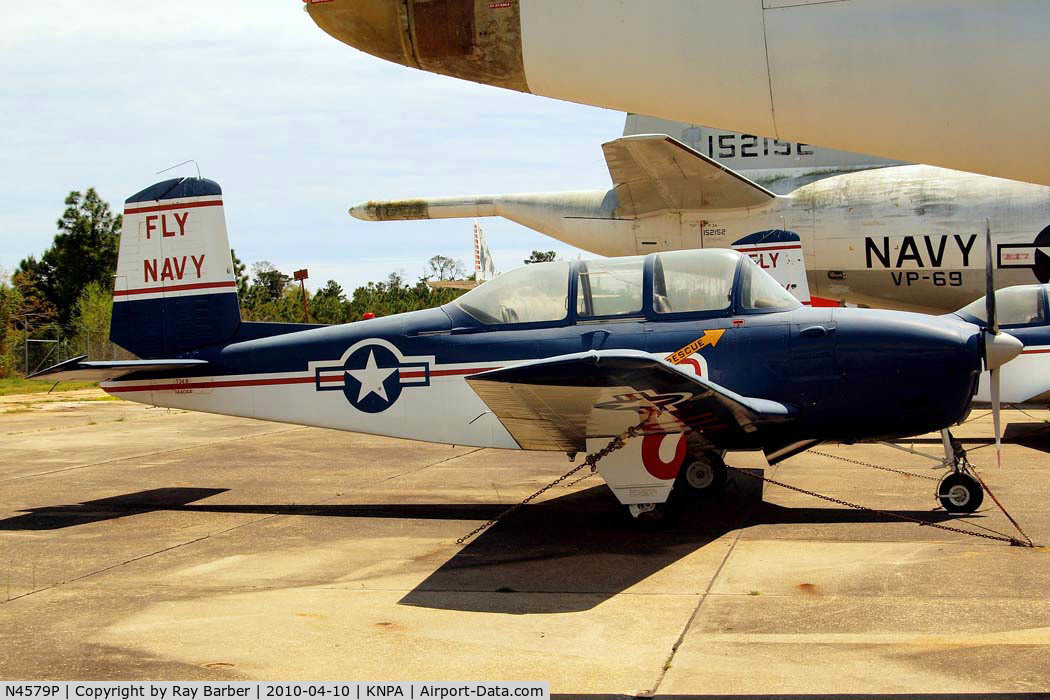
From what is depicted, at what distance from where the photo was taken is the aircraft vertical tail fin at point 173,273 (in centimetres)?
966

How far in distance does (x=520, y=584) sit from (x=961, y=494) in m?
4.05

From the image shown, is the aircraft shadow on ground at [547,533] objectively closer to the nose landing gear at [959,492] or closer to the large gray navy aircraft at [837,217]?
the nose landing gear at [959,492]

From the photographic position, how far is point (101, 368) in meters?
8.90

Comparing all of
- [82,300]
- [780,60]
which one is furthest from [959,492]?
[82,300]

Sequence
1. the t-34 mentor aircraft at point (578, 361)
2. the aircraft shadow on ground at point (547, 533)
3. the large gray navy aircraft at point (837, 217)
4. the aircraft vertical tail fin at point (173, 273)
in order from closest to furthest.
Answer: the aircraft shadow on ground at point (547, 533)
the t-34 mentor aircraft at point (578, 361)
the aircraft vertical tail fin at point (173, 273)
the large gray navy aircraft at point (837, 217)

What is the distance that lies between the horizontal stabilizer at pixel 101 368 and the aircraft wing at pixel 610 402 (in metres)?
3.65

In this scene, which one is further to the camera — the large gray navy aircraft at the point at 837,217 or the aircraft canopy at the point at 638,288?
the large gray navy aircraft at the point at 837,217

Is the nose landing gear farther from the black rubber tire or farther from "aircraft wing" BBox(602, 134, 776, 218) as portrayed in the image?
"aircraft wing" BBox(602, 134, 776, 218)

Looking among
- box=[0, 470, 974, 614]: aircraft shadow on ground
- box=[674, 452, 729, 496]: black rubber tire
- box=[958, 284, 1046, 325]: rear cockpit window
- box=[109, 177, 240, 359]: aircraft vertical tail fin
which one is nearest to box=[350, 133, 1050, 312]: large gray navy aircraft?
box=[958, 284, 1046, 325]: rear cockpit window

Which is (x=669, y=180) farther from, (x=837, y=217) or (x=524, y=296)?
(x=524, y=296)

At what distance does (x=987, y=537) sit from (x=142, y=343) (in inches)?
314

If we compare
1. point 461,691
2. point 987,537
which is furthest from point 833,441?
point 461,691

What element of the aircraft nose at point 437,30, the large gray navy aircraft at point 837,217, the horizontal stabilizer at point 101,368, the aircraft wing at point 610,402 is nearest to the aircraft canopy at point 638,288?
the aircraft wing at point 610,402

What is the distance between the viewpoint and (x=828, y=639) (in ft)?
15.5
